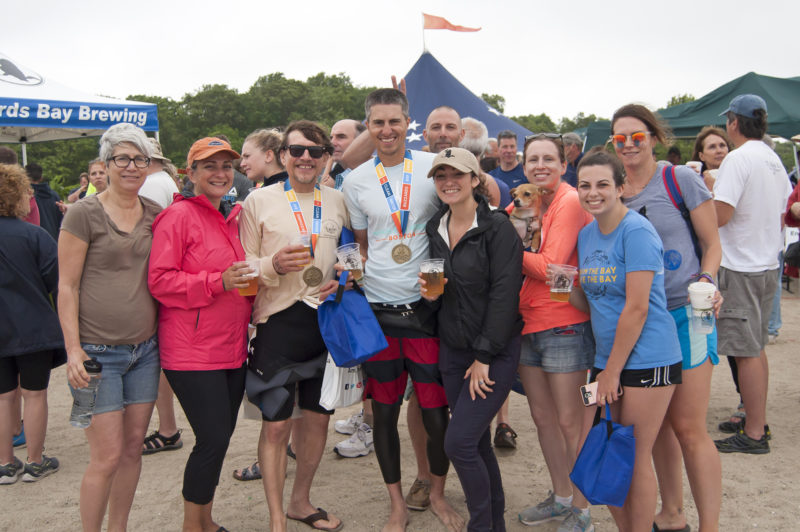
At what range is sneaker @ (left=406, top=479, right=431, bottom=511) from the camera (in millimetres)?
3848

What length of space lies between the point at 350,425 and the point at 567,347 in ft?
9.16

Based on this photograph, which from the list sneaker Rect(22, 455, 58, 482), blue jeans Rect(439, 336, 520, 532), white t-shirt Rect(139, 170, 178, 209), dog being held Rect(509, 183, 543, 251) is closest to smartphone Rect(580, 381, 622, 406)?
blue jeans Rect(439, 336, 520, 532)

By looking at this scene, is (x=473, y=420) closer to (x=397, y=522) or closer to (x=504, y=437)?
(x=397, y=522)

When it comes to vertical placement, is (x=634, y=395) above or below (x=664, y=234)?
below

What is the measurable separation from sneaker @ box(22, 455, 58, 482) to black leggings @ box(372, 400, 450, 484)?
3004 millimetres

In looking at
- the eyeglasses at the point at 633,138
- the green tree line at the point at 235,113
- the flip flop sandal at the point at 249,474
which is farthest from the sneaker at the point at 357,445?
the green tree line at the point at 235,113

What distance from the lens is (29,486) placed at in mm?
4473

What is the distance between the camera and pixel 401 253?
3.28 meters


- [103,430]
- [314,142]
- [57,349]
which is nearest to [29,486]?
[57,349]

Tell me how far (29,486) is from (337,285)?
3.27m

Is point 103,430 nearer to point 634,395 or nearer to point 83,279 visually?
point 83,279

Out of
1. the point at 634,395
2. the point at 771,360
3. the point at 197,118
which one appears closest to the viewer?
the point at 634,395

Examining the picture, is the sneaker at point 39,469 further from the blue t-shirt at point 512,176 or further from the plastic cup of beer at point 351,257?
the blue t-shirt at point 512,176

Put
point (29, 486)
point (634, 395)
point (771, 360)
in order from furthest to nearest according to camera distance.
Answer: point (771, 360), point (29, 486), point (634, 395)
